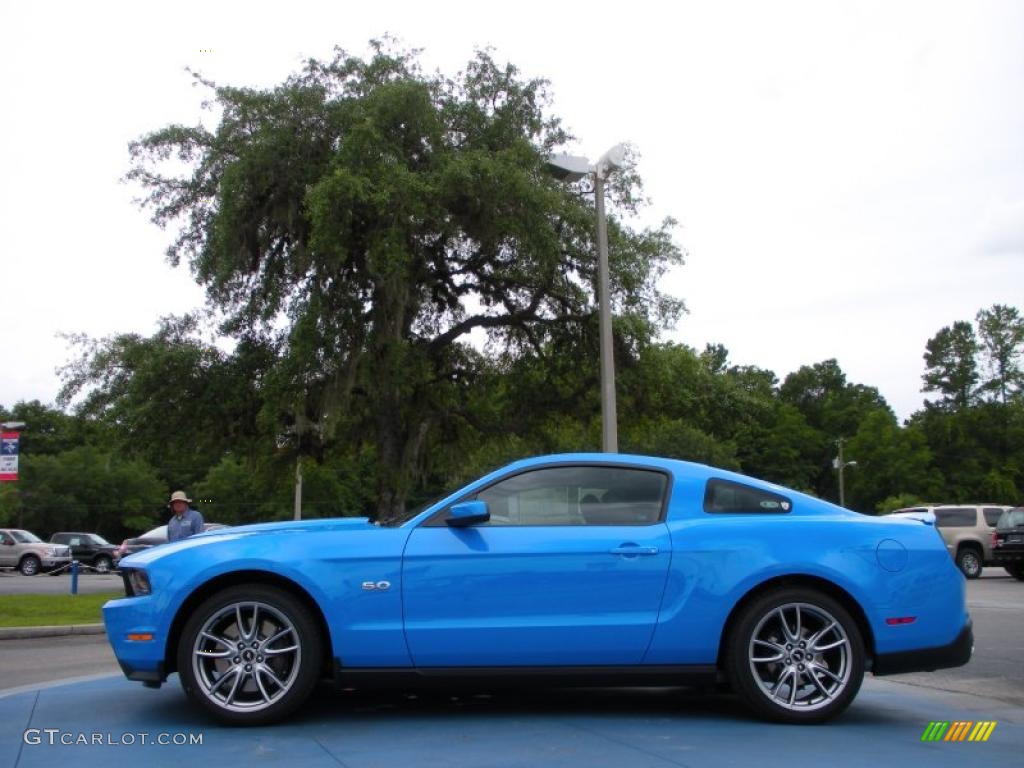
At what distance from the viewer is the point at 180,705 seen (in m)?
6.44

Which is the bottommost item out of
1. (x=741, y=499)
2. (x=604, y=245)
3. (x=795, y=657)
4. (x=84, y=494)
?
(x=795, y=657)

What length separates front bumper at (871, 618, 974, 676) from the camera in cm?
589

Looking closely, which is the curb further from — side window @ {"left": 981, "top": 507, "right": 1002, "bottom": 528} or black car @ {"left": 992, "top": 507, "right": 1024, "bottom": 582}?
side window @ {"left": 981, "top": 507, "right": 1002, "bottom": 528}

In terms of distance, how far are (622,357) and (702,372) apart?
274 cm

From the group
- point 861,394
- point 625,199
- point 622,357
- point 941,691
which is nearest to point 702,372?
point 622,357

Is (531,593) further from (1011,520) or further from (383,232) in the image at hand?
(1011,520)

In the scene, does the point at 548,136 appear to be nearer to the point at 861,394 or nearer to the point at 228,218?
the point at 228,218

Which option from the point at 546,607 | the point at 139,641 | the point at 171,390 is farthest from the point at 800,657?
the point at 171,390

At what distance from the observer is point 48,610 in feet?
51.2

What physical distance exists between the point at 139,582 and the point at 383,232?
13.7 metres

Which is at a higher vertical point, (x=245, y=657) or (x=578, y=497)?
(x=578, y=497)

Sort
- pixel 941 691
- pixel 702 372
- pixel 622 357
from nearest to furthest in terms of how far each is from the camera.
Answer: pixel 941 691
pixel 622 357
pixel 702 372

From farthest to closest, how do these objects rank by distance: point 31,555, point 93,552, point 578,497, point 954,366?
point 954,366, point 93,552, point 31,555, point 578,497

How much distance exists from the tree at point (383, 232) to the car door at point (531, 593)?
13371 mm
